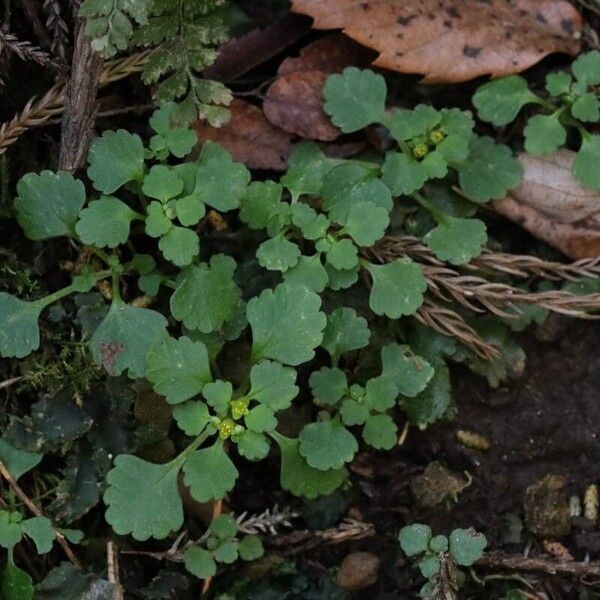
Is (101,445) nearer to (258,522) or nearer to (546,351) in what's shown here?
(258,522)

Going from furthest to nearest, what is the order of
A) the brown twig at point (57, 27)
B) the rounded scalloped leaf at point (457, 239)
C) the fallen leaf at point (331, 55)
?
the fallen leaf at point (331, 55) → the rounded scalloped leaf at point (457, 239) → the brown twig at point (57, 27)

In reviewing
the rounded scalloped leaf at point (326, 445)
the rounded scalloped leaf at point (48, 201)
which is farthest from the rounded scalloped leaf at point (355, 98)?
the rounded scalloped leaf at point (326, 445)

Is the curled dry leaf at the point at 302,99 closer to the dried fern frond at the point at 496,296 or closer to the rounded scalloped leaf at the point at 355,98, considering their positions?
the rounded scalloped leaf at the point at 355,98

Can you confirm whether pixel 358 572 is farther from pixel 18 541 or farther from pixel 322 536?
pixel 18 541

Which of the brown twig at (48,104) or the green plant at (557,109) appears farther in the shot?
the green plant at (557,109)

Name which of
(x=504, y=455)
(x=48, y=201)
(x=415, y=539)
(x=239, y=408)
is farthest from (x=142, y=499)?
(x=504, y=455)

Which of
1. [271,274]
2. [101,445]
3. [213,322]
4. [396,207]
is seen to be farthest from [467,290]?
[101,445]

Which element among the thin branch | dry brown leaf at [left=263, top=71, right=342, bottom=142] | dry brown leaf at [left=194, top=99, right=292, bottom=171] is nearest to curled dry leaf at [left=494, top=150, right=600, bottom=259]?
dry brown leaf at [left=263, top=71, right=342, bottom=142]
